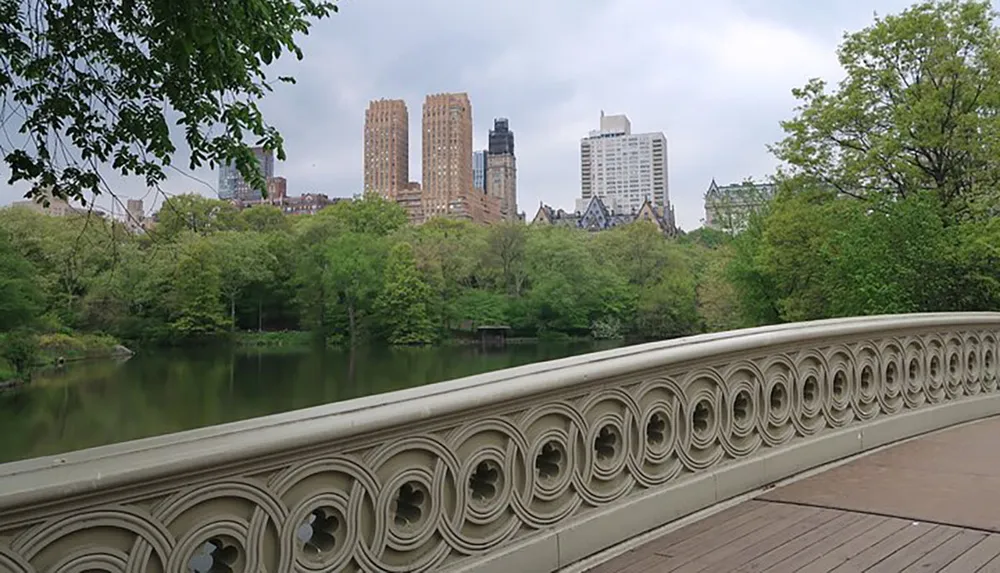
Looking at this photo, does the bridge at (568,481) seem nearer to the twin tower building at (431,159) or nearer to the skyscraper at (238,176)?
the skyscraper at (238,176)

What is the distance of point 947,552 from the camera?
285 centimetres

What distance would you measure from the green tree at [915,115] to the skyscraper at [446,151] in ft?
360

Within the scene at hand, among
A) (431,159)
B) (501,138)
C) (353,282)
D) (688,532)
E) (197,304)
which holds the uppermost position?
(501,138)

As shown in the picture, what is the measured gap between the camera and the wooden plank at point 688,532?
2.81 metres

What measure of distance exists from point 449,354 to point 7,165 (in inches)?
1755

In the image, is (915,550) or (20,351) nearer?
(915,550)

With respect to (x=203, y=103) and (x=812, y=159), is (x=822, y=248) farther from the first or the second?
(x=203, y=103)

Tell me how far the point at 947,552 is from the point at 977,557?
10 centimetres

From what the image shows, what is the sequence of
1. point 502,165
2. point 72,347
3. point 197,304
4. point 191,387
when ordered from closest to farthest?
point 191,387 → point 72,347 → point 197,304 → point 502,165

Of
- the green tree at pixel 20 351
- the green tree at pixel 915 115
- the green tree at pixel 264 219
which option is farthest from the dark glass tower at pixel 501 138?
the green tree at pixel 915 115

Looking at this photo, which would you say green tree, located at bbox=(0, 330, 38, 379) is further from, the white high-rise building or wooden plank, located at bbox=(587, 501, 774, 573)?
the white high-rise building

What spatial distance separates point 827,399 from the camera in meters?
4.34

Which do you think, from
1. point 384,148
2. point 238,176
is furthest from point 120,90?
point 384,148

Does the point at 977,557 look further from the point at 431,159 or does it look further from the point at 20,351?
the point at 431,159
